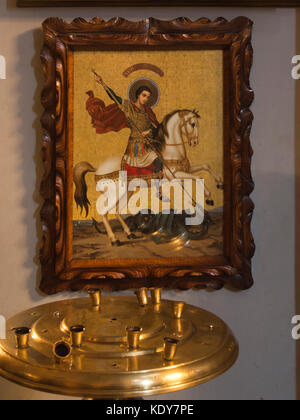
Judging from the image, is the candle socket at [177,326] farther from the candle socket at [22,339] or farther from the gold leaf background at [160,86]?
the gold leaf background at [160,86]

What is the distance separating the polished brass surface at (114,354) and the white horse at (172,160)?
3.11ft

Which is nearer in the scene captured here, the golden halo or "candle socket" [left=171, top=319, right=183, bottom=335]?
"candle socket" [left=171, top=319, right=183, bottom=335]

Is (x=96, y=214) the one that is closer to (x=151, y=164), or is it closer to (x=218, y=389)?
(x=151, y=164)

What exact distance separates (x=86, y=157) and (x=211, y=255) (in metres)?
1.03

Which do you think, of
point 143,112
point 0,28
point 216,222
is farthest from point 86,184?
point 0,28

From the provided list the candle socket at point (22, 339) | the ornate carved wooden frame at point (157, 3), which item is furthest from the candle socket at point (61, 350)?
the ornate carved wooden frame at point (157, 3)

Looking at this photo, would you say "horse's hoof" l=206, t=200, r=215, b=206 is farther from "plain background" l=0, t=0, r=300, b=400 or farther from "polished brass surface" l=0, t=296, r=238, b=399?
"polished brass surface" l=0, t=296, r=238, b=399

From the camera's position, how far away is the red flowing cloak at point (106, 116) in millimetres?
2828

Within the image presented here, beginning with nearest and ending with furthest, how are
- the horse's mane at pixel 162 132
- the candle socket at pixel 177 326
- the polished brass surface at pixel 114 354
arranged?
the polished brass surface at pixel 114 354 < the candle socket at pixel 177 326 < the horse's mane at pixel 162 132

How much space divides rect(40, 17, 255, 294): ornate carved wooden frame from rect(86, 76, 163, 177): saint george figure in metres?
0.21

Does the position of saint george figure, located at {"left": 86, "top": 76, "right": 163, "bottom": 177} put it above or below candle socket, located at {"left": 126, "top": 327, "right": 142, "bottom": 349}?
above

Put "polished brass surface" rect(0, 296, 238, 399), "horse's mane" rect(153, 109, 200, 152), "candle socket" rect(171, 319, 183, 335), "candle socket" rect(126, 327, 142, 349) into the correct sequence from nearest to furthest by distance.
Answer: "polished brass surface" rect(0, 296, 238, 399)
"candle socket" rect(126, 327, 142, 349)
"candle socket" rect(171, 319, 183, 335)
"horse's mane" rect(153, 109, 200, 152)

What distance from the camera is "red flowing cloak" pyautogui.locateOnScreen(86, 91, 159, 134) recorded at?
2828mm

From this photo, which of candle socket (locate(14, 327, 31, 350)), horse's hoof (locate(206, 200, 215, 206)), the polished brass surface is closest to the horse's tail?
horse's hoof (locate(206, 200, 215, 206))
